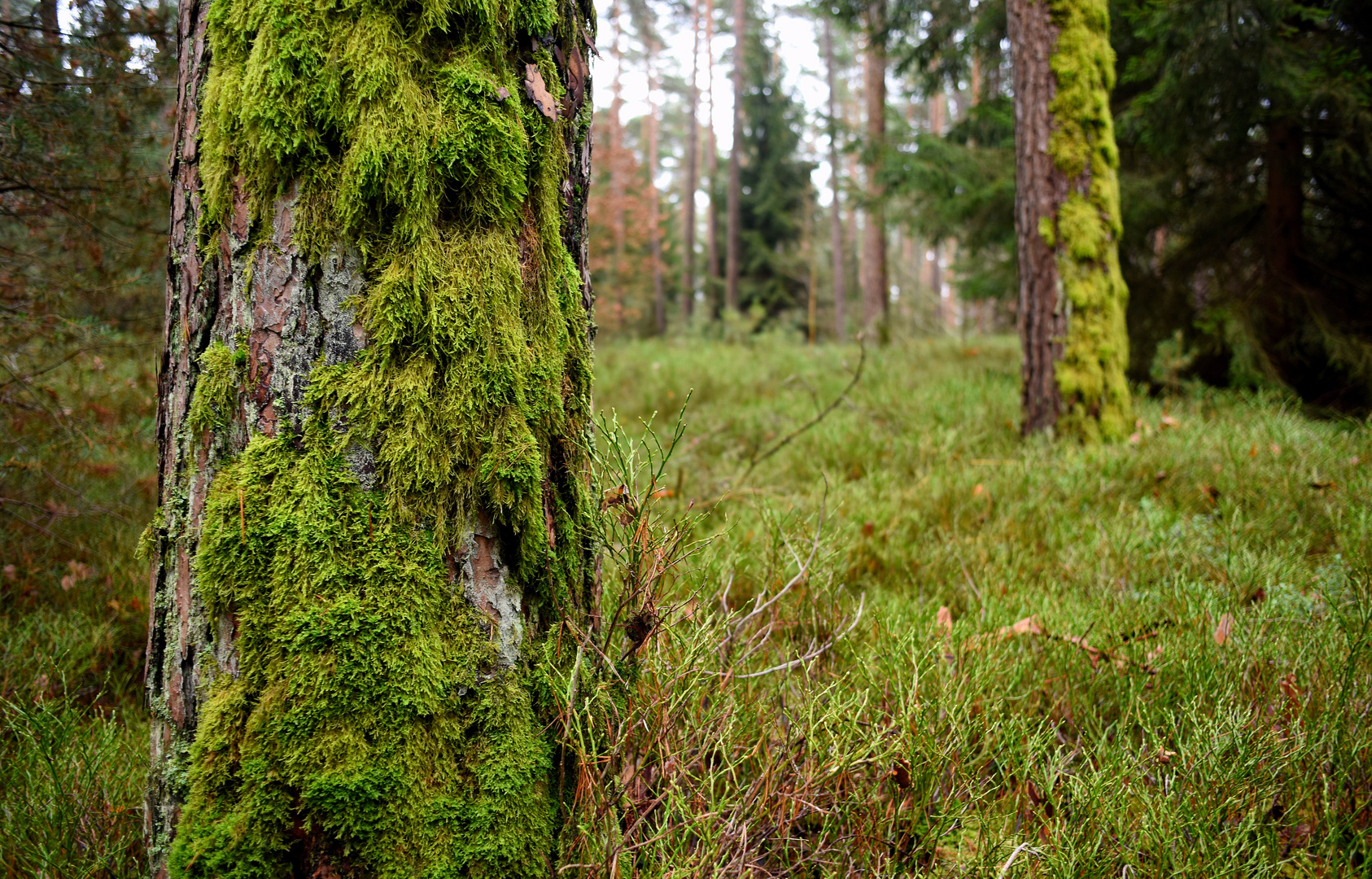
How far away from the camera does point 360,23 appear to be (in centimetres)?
119

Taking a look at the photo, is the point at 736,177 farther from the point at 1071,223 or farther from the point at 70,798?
the point at 70,798

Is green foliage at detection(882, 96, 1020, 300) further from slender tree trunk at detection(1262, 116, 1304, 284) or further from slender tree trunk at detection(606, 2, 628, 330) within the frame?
slender tree trunk at detection(606, 2, 628, 330)

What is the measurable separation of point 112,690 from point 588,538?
6.43 ft

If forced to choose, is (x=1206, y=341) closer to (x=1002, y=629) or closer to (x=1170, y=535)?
(x=1170, y=535)

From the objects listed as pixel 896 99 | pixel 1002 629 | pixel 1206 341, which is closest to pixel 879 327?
pixel 1206 341

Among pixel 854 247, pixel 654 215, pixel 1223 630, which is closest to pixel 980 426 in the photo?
pixel 1223 630

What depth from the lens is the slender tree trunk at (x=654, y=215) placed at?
2208 centimetres

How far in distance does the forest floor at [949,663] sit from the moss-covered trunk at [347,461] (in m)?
0.31

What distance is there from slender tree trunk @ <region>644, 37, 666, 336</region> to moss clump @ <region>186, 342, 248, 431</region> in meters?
19.5

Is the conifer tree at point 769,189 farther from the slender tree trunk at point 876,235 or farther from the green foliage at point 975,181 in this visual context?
the green foliage at point 975,181

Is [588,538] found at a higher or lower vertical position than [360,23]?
lower

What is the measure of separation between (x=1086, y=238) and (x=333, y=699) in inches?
207

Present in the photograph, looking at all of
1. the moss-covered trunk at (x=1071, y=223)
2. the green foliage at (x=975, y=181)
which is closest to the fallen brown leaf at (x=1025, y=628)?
the moss-covered trunk at (x=1071, y=223)

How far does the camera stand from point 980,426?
5.36 metres
